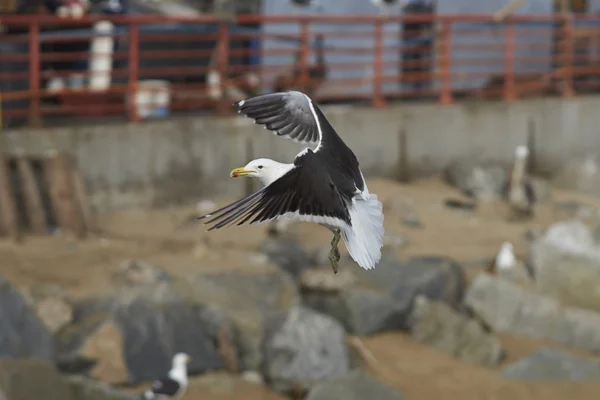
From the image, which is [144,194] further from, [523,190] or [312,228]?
[523,190]

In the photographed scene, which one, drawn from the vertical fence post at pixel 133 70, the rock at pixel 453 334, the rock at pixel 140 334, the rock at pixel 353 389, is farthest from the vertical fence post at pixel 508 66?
the rock at pixel 140 334

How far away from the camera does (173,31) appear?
53.7ft

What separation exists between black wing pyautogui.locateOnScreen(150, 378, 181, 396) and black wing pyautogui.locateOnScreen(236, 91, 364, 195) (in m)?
7.07

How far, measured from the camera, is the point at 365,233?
2672mm

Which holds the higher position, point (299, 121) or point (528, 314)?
point (299, 121)

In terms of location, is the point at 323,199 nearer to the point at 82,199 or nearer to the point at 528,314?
the point at 528,314

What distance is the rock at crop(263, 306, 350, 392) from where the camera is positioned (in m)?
11.0

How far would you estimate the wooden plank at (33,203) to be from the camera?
12719 mm

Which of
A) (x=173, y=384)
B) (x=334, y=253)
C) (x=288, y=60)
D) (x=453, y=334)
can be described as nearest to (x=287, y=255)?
(x=453, y=334)

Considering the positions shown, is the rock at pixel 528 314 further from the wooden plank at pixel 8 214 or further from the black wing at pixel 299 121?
the black wing at pixel 299 121

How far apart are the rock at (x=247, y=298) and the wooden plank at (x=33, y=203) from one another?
2.25 meters

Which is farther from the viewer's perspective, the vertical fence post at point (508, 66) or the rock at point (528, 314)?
the vertical fence post at point (508, 66)

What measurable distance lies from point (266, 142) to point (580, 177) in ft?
18.0

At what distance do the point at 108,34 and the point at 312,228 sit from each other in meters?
3.58
